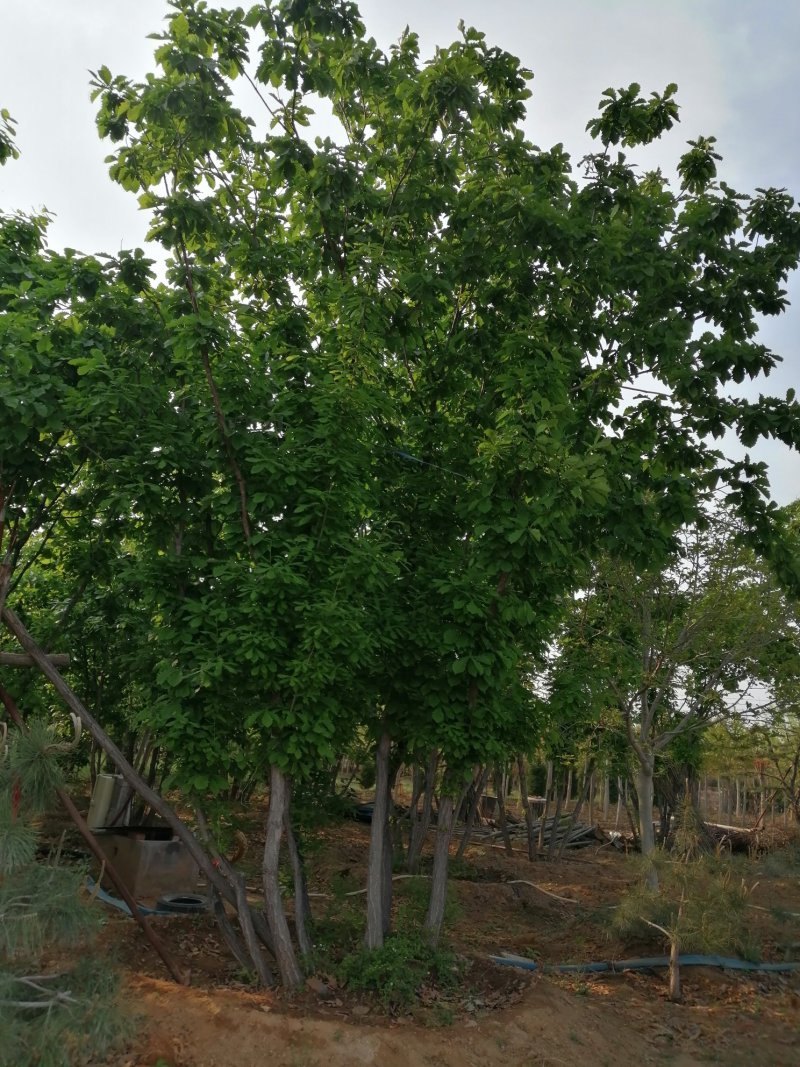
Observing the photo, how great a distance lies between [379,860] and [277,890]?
95 cm

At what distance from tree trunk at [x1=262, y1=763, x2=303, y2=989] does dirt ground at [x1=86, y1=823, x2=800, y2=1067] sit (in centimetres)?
19

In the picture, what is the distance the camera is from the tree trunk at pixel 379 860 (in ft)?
21.3

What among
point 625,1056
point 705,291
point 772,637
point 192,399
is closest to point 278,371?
point 192,399

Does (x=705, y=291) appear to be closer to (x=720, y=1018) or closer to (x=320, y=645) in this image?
(x=320, y=645)

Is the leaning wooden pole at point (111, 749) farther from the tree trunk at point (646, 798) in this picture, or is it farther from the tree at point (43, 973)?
the tree trunk at point (646, 798)

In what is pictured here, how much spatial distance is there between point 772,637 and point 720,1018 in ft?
17.9

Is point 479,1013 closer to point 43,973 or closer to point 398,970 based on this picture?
point 398,970

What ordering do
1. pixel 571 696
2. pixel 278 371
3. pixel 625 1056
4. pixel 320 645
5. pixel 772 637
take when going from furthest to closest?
1. pixel 772 637
2. pixel 571 696
3. pixel 278 371
4. pixel 625 1056
5. pixel 320 645

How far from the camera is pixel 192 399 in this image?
21.4 feet

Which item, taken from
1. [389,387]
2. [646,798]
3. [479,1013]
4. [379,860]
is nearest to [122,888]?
[379,860]

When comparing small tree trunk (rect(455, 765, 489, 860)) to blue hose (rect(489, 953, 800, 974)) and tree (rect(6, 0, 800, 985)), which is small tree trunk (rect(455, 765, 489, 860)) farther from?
tree (rect(6, 0, 800, 985))

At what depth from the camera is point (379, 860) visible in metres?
6.73

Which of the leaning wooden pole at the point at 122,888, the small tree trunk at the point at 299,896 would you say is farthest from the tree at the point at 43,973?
the small tree trunk at the point at 299,896

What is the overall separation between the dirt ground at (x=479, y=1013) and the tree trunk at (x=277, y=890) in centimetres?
19
